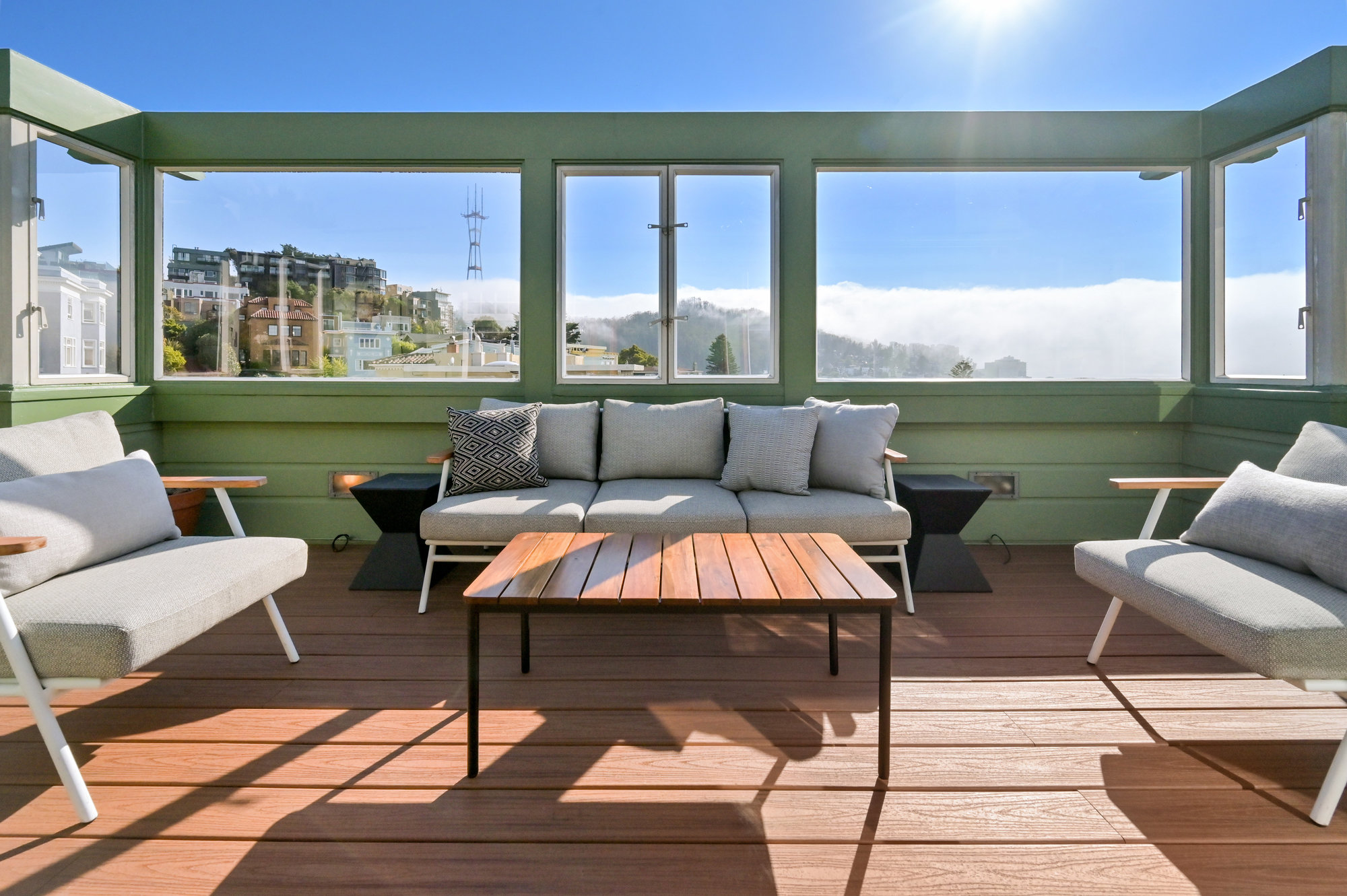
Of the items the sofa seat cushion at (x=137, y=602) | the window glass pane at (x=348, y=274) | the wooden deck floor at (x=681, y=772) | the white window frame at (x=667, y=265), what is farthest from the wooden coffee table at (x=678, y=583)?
the window glass pane at (x=348, y=274)

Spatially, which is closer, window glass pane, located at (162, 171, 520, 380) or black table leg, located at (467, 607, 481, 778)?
black table leg, located at (467, 607, 481, 778)

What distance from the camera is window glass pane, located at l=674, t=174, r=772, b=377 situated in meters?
4.52

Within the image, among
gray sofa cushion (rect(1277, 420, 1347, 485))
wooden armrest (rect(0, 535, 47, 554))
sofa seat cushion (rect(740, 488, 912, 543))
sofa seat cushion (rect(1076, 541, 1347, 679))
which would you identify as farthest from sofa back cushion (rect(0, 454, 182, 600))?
gray sofa cushion (rect(1277, 420, 1347, 485))

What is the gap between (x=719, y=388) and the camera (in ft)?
14.6

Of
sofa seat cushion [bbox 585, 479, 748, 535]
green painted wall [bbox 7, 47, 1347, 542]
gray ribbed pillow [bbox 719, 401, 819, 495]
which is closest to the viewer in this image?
sofa seat cushion [bbox 585, 479, 748, 535]

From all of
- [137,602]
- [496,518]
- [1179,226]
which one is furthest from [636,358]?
[1179,226]

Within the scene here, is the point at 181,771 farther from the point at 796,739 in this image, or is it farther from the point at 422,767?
the point at 796,739

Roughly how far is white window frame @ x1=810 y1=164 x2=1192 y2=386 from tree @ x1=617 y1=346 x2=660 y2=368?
1006mm

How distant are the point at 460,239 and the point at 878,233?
267 cm

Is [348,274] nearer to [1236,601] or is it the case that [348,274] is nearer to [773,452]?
[773,452]

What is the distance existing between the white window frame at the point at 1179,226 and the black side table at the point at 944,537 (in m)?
1.09

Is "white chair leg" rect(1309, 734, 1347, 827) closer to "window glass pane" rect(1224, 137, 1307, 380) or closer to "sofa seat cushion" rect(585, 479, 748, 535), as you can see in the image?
"sofa seat cushion" rect(585, 479, 748, 535)

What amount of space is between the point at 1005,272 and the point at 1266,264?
1324 millimetres

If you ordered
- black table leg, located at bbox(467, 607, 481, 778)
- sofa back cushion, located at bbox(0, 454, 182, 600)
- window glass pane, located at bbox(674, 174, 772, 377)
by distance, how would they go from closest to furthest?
black table leg, located at bbox(467, 607, 481, 778), sofa back cushion, located at bbox(0, 454, 182, 600), window glass pane, located at bbox(674, 174, 772, 377)
